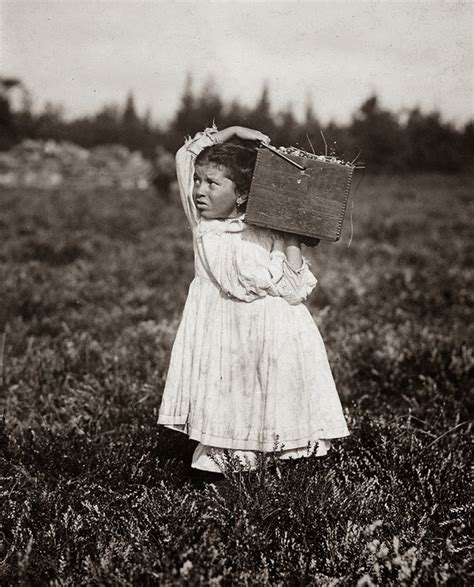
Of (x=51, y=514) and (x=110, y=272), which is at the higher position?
(x=51, y=514)

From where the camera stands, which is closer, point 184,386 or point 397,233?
point 184,386

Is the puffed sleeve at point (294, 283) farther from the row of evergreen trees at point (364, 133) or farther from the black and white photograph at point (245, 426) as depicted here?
the row of evergreen trees at point (364, 133)

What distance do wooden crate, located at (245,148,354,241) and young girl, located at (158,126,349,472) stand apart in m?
0.18

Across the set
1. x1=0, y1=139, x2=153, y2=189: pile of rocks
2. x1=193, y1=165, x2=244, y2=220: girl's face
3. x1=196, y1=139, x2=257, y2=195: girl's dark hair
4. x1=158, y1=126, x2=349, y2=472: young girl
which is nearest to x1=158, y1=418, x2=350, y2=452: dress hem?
x1=158, y1=126, x2=349, y2=472: young girl

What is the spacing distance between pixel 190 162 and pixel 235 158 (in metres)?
0.27

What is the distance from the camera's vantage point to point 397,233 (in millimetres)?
13570

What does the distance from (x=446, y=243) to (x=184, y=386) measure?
32.4 ft

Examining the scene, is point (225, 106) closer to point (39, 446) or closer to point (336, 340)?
point (336, 340)

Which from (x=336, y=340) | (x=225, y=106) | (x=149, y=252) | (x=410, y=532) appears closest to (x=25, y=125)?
(x=225, y=106)

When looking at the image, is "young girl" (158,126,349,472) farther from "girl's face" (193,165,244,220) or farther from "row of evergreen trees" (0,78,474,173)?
"row of evergreen trees" (0,78,474,173)

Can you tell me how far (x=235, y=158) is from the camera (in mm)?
3439

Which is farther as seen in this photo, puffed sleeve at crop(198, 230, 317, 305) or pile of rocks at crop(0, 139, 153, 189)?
pile of rocks at crop(0, 139, 153, 189)

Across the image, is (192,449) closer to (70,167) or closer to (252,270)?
(252,270)

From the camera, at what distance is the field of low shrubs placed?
297 cm
